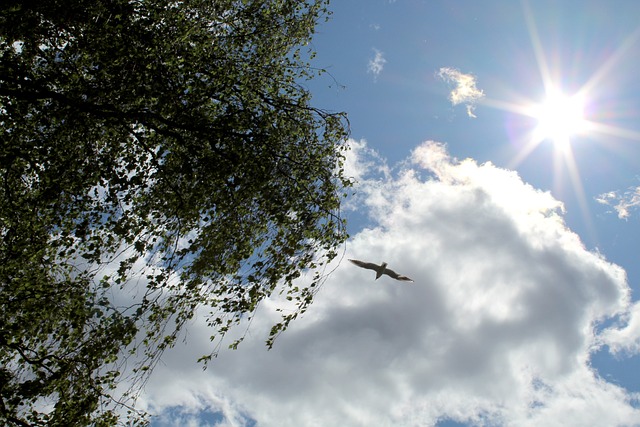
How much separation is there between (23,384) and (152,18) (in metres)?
7.01

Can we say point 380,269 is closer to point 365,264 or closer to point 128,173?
point 365,264

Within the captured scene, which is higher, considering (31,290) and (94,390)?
(31,290)

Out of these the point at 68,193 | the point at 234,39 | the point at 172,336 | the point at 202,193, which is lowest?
the point at 172,336

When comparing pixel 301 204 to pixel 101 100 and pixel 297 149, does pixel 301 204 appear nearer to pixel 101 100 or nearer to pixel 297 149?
pixel 297 149

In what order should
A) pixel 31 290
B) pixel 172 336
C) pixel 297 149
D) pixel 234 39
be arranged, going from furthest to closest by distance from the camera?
1. pixel 234 39
2. pixel 297 149
3. pixel 31 290
4. pixel 172 336

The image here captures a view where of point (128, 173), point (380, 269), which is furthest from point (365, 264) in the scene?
point (128, 173)

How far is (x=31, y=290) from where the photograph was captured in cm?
788

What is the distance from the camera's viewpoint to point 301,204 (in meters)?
8.34

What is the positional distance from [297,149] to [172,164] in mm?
2331

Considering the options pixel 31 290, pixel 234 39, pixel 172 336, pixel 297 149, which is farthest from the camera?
pixel 234 39

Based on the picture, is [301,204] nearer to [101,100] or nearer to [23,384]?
[101,100]

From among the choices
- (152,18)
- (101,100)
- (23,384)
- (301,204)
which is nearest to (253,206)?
(301,204)

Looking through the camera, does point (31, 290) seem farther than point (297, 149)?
No

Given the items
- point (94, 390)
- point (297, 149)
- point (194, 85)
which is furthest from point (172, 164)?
point (94, 390)
